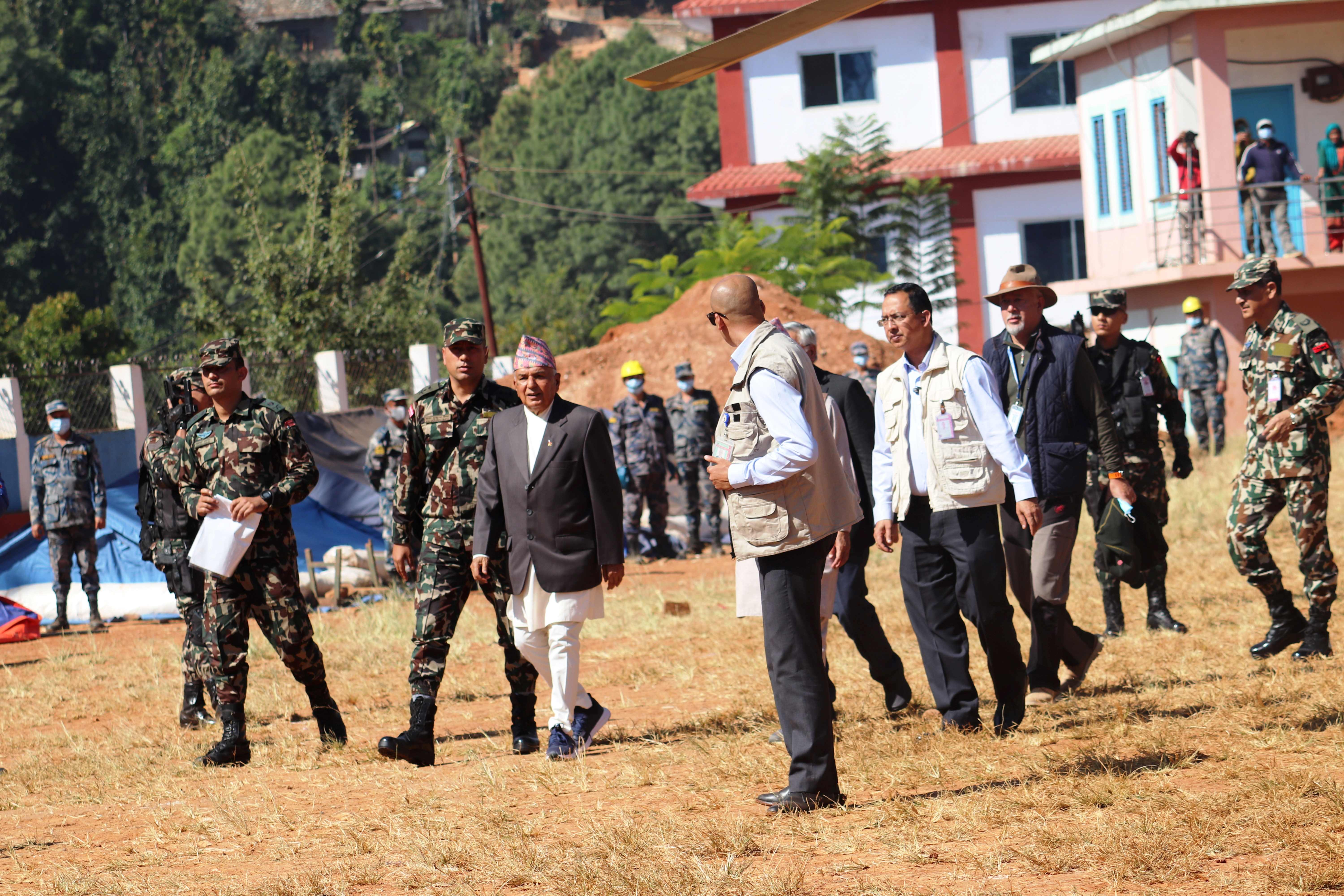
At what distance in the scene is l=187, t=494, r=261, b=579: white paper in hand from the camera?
23.7ft

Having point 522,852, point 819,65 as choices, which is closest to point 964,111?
point 819,65

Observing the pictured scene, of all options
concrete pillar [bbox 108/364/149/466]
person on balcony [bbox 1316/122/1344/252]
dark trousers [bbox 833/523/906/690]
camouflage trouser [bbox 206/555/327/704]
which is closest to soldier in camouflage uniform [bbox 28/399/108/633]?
concrete pillar [bbox 108/364/149/466]

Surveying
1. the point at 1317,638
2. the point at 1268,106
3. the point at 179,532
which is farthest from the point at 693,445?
the point at 1268,106

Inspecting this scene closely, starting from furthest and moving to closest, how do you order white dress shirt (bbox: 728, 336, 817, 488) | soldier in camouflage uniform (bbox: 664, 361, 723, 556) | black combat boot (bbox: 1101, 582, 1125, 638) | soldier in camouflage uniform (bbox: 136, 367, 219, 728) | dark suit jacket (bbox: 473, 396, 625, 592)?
soldier in camouflage uniform (bbox: 664, 361, 723, 556), black combat boot (bbox: 1101, 582, 1125, 638), soldier in camouflage uniform (bbox: 136, 367, 219, 728), dark suit jacket (bbox: 473, 396, 625, 592), white dress shirt (bbox: 728, 336, 817, 488)

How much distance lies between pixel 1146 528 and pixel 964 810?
301 cm

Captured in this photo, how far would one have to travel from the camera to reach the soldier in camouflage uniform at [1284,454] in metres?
7.74

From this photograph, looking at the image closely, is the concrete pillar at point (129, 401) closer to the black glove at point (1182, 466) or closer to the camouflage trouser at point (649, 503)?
the camouflage trouser at point (649, 503)

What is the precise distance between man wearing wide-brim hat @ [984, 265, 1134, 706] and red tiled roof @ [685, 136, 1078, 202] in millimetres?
26157

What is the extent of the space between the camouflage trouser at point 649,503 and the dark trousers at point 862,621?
10.1 m

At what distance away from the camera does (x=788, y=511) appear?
546 centimetres

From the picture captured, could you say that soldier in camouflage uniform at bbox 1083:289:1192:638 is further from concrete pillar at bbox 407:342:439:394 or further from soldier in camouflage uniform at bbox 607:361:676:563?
concrete pillar at bbox 407:342:439:394

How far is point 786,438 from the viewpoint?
540 centimetres

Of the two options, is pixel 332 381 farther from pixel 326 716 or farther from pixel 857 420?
pixel 857 420

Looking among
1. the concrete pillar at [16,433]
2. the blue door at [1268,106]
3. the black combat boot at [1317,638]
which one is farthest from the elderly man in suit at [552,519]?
the blue door at [1268,106]
